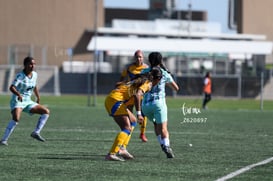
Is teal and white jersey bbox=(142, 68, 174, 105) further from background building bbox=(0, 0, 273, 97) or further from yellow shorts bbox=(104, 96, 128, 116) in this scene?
background building bbox=(0, 0, 273, 97)

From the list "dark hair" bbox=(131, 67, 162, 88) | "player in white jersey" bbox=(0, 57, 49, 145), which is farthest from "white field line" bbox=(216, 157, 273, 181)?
"player in white jersey" bbox=(0, 57, 49, 145)

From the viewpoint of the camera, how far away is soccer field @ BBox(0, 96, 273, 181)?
1288cm

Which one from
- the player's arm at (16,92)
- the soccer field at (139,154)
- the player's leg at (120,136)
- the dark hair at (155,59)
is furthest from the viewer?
the player's arm at (16,92)

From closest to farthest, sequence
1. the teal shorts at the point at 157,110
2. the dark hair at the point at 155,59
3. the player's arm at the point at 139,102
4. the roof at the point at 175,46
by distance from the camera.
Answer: the player's arm at the point at 139,102
the dark hair at the point at 155,59
the teal shorts at the point at 157,110
the roof at the point at 175,46

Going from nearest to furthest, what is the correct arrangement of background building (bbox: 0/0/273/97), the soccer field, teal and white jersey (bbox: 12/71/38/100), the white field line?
the white field line → the soccer field → teal and white jersey (bbox: 12/71/38/100) → background building (bbox: 0/0/273/97)

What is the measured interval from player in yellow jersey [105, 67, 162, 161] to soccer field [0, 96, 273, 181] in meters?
0.34

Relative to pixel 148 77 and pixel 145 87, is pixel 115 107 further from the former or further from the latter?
pixel 148 77

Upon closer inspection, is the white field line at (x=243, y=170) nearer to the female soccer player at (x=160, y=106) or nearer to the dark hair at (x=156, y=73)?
the female soccer player at (x=160, y=106)

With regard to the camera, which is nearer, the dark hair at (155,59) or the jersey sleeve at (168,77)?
the dark hair at (155,59)

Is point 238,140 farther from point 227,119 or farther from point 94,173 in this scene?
point 227,119

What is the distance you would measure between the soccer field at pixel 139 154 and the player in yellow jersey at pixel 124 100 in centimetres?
34

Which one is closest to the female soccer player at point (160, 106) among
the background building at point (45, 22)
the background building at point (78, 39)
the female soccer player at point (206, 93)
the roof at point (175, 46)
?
the female soccer player at point (206, 93)

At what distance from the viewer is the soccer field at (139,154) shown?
42.3 ft

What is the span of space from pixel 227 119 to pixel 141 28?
47721 mm
